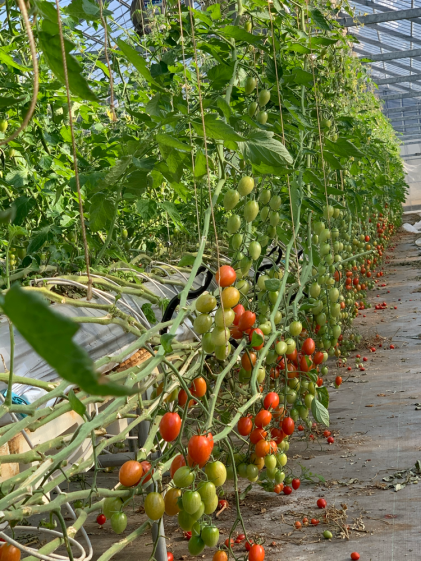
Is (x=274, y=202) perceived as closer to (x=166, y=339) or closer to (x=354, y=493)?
(x=166, y=339)

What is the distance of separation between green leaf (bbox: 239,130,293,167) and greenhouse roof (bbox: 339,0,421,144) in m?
6.13

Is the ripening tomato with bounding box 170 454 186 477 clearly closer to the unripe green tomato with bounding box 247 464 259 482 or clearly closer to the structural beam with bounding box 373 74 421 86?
the unripe green tomato with bounding box 247 464 259 482

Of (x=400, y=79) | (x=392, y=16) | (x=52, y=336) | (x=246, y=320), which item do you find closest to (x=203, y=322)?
(x=246, y=320)

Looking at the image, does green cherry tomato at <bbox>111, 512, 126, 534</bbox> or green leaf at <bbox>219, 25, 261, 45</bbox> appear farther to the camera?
green leaf at <bbox>219, 25, 261, 45</bbox>

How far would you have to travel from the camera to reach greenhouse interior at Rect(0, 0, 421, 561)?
3.00 ft

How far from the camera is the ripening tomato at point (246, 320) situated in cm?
126

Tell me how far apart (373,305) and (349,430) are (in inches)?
157

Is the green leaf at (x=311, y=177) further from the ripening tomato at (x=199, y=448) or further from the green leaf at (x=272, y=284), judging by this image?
the ripening tomato at (x=199, y=448)

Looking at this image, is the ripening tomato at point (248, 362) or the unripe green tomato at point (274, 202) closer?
the ripening tomato at point (248, 362)

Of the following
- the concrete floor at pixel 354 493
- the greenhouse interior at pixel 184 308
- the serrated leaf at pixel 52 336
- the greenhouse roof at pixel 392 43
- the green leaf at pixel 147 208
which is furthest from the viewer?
the greenhouse roof at pixel 392 43

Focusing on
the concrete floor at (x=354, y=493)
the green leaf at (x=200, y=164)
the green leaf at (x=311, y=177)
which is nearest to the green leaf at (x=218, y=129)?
the green leaf at (x=200, y=164)

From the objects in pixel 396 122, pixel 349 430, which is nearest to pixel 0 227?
pixel 349 430

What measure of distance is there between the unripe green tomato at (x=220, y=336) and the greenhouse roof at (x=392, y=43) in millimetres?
6357

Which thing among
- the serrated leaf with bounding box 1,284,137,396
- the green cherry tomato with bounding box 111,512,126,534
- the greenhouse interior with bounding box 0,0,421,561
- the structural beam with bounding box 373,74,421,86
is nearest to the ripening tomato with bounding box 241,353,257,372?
the greenhouse interior with bounding box 0,0,421,561
